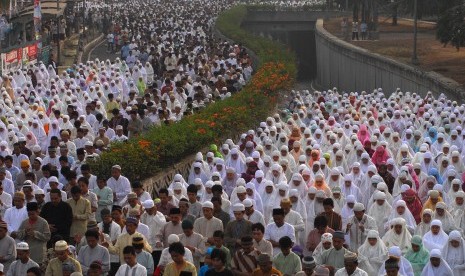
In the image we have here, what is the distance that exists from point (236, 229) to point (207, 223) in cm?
39

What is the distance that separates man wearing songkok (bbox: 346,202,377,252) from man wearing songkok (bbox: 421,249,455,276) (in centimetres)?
166

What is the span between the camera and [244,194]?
15.8 m

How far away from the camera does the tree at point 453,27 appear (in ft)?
126

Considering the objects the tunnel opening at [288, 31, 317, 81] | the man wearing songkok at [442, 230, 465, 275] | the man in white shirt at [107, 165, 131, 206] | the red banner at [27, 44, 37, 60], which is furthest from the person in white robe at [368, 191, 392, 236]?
the tunnel opening at [288, 31, 317, 81]

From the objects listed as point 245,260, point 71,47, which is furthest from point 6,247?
point 71,47

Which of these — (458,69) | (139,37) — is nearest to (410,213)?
(458,69)

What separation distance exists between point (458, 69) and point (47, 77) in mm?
14359

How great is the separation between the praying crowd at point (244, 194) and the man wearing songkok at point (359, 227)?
0.02 metres

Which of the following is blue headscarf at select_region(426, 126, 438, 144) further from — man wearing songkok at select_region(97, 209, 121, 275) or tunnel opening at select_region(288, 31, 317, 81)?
tunnel opening at select_region(288, 31, 317, 81)

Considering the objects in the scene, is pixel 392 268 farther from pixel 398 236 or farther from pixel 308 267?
pixel 398 236

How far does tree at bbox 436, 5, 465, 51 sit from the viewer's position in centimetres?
3828

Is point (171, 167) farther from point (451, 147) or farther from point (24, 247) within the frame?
point (24, 247)

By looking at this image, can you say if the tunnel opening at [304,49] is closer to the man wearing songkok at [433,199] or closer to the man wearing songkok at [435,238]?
the man wearing songkok at [433,199]

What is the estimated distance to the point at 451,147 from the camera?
70.3ft
